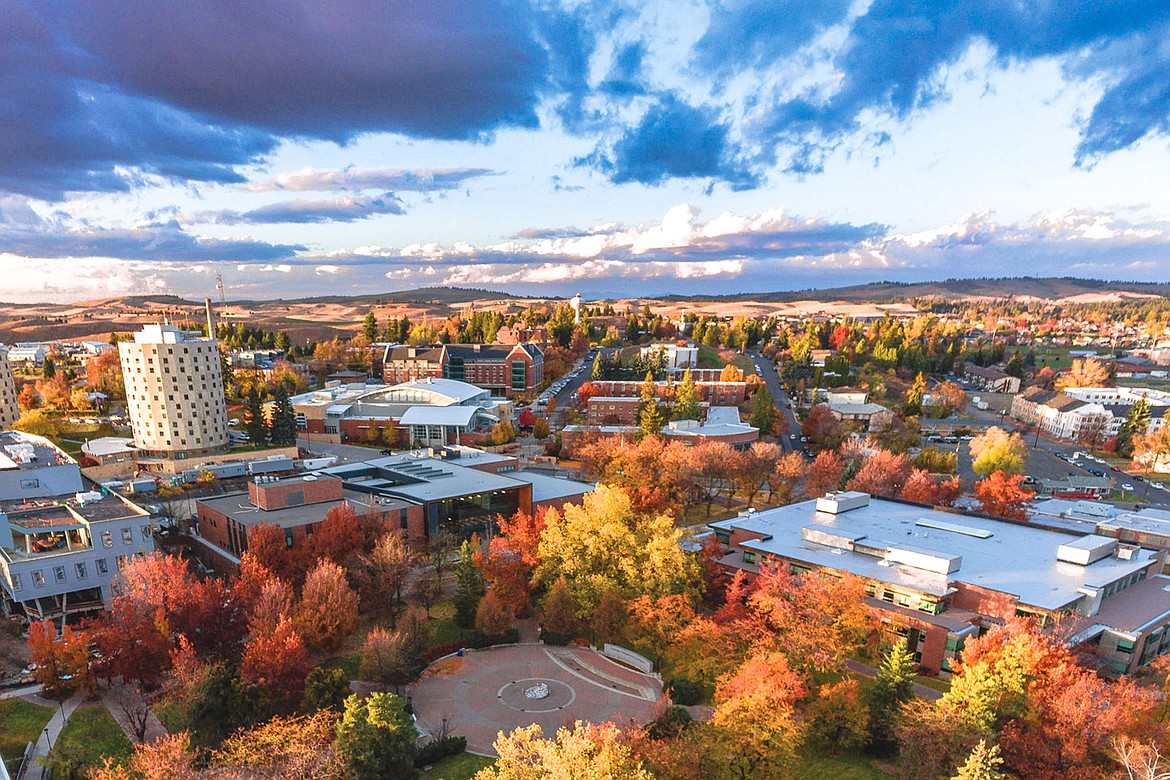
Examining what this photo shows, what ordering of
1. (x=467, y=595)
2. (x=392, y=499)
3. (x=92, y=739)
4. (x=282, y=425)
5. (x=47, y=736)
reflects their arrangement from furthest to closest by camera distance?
1. (x=282, y=425)
2. (x=392, y=499)
3. (x=467, y=595)
4. (x=92, y=739)
5. (x=47, y=736)

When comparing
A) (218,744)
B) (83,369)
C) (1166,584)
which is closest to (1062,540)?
(1166,584)

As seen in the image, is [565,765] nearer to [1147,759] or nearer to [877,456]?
[1147,759]

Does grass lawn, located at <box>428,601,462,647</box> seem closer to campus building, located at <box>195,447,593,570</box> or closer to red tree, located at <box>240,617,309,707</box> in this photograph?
campus building, located at <box>195,447,593,570</box>

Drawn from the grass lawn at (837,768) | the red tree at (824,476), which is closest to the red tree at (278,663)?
the grass lawn at (837,768)

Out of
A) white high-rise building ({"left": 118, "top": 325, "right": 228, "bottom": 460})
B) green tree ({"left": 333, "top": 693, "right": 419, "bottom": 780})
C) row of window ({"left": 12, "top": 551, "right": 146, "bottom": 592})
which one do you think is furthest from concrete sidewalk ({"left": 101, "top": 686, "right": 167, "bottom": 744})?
white high-rise building ({"left": 118, "top": 325, "right": 228, "bottom": 460})

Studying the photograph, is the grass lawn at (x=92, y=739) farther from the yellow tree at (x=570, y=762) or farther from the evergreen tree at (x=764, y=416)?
the evergreen tree at (x=764, y=416)

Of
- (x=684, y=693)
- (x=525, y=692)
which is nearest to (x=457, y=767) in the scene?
(x=525, y=692)

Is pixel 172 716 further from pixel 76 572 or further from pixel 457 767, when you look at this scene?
pixel 76 572
